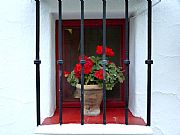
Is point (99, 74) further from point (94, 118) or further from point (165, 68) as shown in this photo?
point (165, 68)

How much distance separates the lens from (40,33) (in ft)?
4.42

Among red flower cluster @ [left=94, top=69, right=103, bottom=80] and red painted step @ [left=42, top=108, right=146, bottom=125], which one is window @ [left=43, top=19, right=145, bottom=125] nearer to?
red painted step @ [left=42, top=108, right=146, bottom=125]

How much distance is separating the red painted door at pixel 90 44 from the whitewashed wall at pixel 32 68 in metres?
0.19

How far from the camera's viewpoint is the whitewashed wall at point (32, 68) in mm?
1322

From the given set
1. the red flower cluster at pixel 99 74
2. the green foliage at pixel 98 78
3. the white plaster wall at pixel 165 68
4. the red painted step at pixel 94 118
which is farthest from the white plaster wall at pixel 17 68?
the white plaster wall at pixel 165 68

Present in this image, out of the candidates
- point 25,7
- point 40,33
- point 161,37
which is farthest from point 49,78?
point 161,37

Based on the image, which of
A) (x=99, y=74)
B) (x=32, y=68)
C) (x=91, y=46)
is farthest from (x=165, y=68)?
(x=32, y=68)

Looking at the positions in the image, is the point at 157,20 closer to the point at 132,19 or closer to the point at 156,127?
the point at 132,19

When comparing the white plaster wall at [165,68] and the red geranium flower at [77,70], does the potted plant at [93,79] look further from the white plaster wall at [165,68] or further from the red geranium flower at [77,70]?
the white plaster wall at [165,68]

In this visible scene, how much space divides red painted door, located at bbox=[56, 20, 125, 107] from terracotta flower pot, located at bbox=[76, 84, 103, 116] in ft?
0.56

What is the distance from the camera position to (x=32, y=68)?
135 cm

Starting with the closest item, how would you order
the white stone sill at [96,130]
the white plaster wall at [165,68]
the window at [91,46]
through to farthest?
1. the white stone sill at [96,130]
2. the white plaster wall at [165,68]
3. the window at [91,46]

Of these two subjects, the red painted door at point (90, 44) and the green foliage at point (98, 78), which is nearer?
the green foliage at point (98, 78)

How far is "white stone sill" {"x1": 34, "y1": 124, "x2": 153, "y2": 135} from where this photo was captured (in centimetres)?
122
